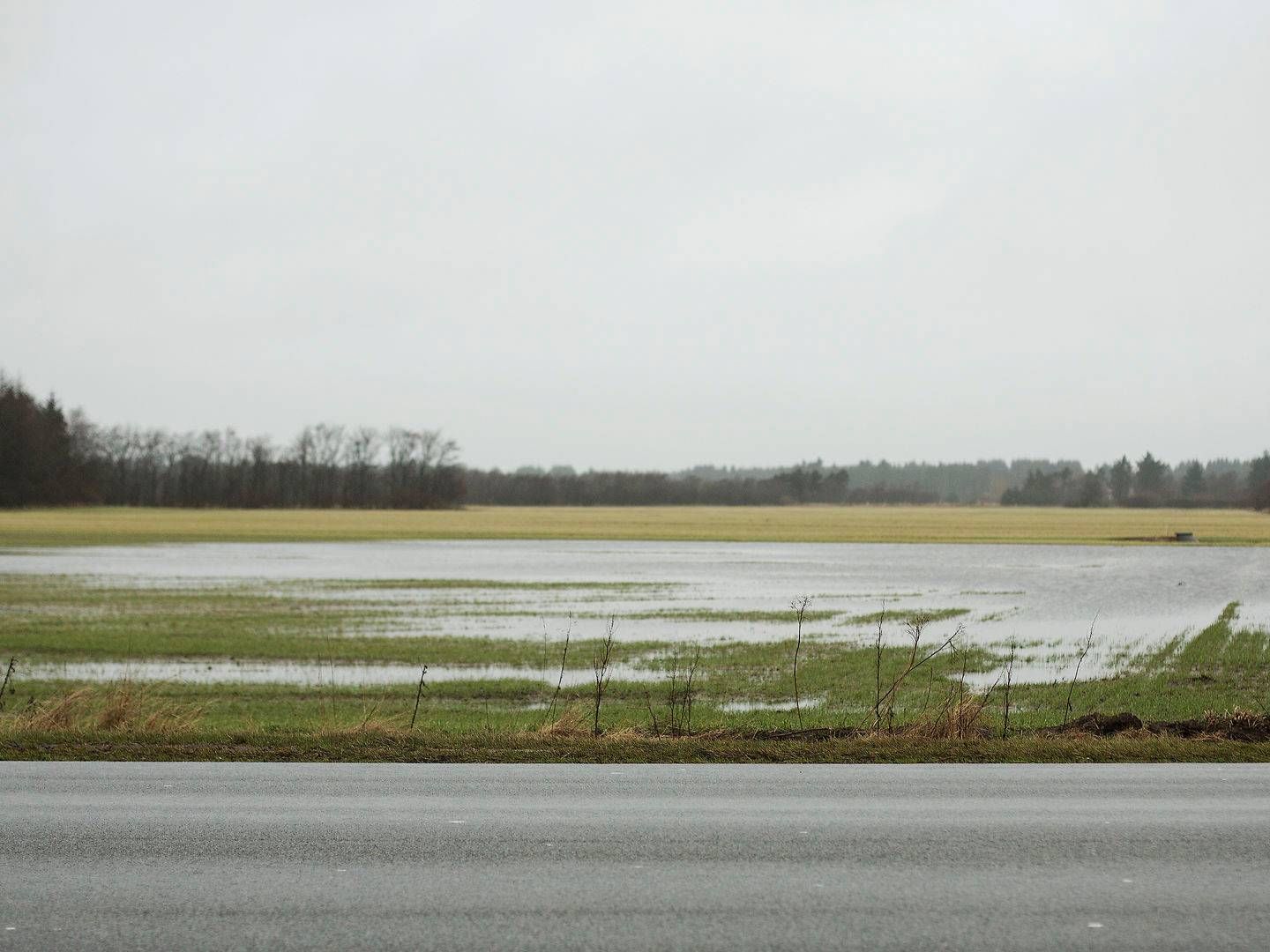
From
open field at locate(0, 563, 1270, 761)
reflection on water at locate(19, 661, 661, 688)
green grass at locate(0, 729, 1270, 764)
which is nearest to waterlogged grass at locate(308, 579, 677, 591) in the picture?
open field at locate(0, 563, 1270, 761)

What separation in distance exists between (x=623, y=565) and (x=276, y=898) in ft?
177

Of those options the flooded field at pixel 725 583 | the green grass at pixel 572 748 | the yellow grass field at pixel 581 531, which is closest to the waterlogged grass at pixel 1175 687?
the flooded field at pixel 725 583

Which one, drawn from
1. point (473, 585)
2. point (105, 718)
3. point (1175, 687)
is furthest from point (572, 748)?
point (473, 585)

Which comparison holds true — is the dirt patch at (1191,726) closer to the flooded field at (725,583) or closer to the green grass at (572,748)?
the green grass at (572,748)

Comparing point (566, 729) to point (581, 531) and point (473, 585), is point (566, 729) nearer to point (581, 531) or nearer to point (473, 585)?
point (473, 585)

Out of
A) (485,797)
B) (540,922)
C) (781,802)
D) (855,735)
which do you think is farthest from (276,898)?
(855,735)

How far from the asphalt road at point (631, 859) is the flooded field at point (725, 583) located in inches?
741

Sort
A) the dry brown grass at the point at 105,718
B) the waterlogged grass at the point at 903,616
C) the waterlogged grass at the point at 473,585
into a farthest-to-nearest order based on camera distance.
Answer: the waterlogged grass at the point at 473,585 < the waterlogged grass at the point at 903,616 < the dry brown grass at the point at 105,718

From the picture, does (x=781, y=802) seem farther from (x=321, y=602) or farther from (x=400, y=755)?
(x=321, y=602)

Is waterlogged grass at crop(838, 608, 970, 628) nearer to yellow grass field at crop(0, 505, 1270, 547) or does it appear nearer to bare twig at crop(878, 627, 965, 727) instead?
bare twig at crop(878, 627, 965, 727)

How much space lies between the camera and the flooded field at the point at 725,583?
32.4 m

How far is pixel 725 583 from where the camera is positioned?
49.1m

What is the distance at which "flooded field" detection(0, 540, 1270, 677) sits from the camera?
32.4m

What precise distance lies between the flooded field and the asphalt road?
1883cm
